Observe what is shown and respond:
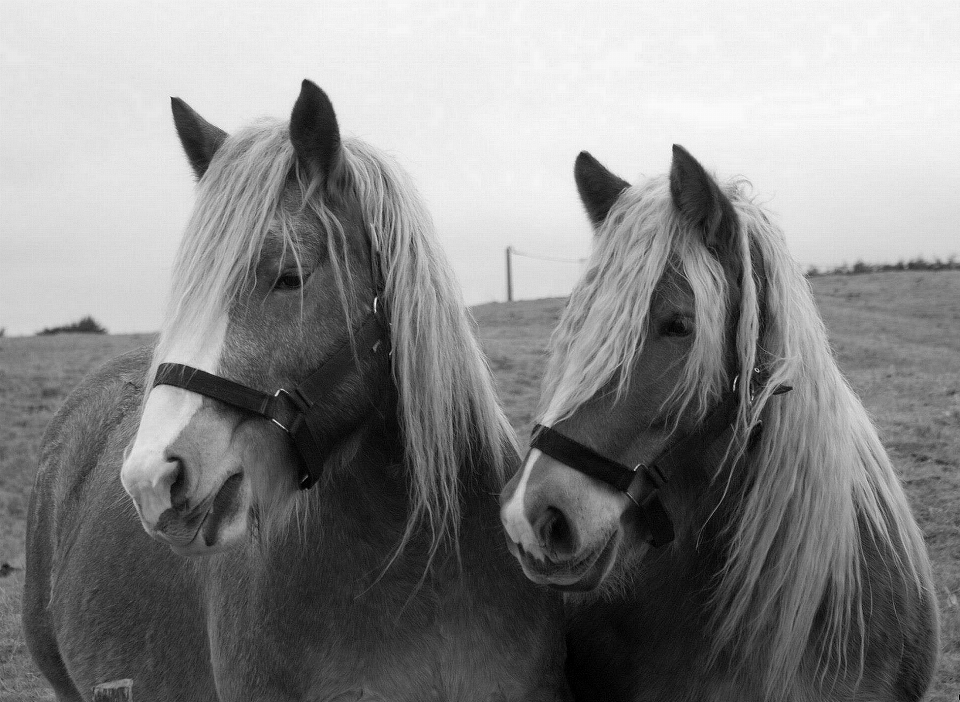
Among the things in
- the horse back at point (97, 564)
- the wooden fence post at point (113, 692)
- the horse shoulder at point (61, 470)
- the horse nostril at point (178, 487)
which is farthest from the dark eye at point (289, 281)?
the horse shoulder at point (61, 470)

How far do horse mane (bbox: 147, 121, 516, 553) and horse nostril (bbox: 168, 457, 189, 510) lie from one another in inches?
14.3

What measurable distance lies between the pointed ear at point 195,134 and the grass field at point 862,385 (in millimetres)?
3621

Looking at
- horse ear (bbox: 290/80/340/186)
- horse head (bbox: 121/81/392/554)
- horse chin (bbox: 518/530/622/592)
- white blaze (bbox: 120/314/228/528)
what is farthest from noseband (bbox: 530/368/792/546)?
horse ear (bbox: 290/80/340/186)

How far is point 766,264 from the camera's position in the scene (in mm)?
2662

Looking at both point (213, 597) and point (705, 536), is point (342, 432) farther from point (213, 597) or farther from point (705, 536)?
point (705, 536)

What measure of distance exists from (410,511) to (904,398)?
25.8 ft

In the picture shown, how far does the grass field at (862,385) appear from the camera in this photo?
5457 mm

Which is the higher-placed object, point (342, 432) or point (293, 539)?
point (342, 432)

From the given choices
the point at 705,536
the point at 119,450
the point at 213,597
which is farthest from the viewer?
the point at 119,450

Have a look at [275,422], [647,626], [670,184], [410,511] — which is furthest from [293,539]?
[670,184]

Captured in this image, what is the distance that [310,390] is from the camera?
2.51 metres

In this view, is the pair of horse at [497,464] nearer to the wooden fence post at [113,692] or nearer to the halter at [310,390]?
the halter at [310,390]

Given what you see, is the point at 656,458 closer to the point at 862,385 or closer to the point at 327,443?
the point at 327,443

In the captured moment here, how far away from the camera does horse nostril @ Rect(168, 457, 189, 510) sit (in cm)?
222
